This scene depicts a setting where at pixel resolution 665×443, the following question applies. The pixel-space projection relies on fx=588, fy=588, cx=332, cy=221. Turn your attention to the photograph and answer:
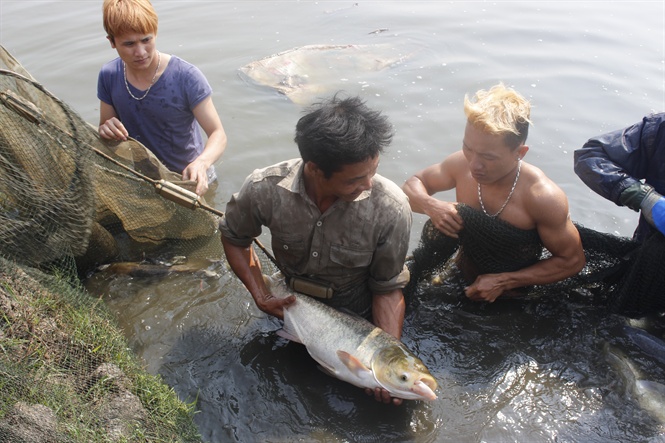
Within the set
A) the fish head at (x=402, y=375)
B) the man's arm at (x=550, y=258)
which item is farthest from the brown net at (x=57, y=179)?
Answer: the man's arm at (x=550, y=258)

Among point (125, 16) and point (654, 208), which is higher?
point (125, 16)

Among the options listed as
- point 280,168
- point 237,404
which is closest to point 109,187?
point 280,168

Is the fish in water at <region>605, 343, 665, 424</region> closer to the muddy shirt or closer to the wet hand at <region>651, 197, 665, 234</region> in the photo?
the wet hand at <region>651, 197, 665, 234</region>

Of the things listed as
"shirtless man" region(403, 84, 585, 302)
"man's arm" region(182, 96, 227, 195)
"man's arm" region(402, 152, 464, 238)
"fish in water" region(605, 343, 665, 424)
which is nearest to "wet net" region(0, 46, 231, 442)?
"man's arm" region(182, 96, 227, 195)

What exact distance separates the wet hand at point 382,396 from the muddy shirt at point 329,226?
67 centimetres

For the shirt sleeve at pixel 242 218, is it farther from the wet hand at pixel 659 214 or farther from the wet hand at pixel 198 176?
the wet hand at pixel 659 214

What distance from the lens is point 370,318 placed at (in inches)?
170

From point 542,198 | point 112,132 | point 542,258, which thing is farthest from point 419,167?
point 112,132

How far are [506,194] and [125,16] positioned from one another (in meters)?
3.34

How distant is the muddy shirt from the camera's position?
373cm

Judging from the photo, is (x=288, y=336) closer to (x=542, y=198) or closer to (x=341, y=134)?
(x=341, y=134)

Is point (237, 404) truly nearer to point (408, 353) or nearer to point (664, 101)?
point (408, 353)

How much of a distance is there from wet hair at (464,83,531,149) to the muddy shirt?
83 cm

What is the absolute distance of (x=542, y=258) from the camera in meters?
4.93
